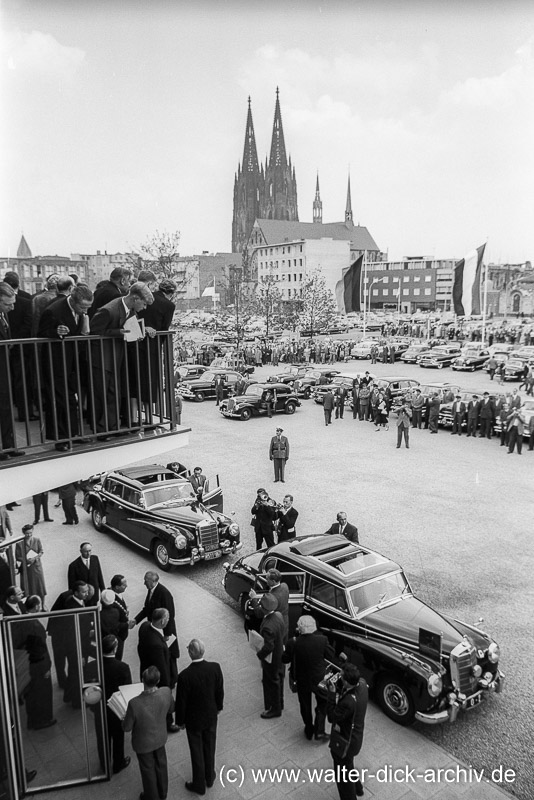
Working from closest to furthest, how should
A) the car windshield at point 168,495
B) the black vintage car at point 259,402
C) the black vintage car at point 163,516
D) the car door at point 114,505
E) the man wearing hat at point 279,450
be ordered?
the black vintage car at point 163,516, the car windshield at point 168,495, the car door at point 114,505, the man wearing hat at point 279,450, the black vintage car at point 259,402

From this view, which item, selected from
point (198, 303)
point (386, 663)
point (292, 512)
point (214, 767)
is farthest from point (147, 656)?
point (198, 303)

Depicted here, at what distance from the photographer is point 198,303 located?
11756 centimetres

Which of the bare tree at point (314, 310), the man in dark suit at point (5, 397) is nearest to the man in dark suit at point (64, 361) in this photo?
the man in dark suit at point (5, 397)

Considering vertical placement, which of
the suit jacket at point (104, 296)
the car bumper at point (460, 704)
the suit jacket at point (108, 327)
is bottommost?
the car bumper at point (460, 704)

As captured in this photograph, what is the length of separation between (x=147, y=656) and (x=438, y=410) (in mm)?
19011

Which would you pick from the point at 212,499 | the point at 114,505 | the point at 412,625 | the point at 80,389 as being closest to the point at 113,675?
the point at 80,389

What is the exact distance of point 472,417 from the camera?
22.8 m

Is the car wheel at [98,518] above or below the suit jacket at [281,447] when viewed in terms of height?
below

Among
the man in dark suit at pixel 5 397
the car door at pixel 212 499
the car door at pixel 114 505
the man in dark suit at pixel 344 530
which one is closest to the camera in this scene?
the man in dark suit at pixel 5 397

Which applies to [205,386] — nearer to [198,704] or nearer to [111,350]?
[111,350]

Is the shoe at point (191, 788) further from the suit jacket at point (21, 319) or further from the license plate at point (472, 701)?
the suit jacket at point (21, 319)

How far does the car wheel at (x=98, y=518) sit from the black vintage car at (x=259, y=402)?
1376 cm

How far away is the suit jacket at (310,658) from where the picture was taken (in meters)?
6.31

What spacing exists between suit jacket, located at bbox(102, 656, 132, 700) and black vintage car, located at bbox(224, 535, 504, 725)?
244 cm
